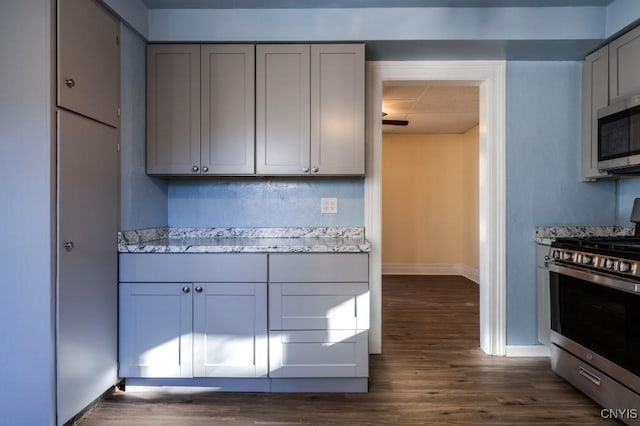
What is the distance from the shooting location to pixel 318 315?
6.97 ft

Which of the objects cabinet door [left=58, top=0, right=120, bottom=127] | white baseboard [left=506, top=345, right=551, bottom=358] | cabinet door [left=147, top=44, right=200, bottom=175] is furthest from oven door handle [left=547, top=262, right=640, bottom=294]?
cabinet door [left=58, top=0, right=120, bottom=127]

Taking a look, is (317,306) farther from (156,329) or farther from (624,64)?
(624,64)

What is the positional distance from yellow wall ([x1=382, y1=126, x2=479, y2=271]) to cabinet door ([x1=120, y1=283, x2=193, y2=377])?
4.56m

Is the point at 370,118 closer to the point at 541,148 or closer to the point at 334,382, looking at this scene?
the point at 541,148

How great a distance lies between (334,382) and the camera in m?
2.19

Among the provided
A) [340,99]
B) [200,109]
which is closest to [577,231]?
[340,99]

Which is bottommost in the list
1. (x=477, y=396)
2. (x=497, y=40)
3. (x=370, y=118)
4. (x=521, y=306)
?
(x=477, y=396)

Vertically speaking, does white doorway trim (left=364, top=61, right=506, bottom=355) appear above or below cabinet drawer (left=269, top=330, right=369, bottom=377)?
above

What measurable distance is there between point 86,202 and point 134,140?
0.58 metres

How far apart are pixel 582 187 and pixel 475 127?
3.29 m

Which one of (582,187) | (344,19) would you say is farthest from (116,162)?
(582,187)

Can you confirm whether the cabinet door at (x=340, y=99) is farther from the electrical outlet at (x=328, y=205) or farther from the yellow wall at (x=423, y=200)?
the yellow wall at (x=423, y=200)

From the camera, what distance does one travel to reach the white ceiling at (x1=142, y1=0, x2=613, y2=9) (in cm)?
233

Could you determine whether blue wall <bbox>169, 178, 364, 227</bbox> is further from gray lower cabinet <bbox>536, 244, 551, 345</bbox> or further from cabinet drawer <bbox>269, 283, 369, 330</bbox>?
gray lower cabinet <bbox>536, 244, 551, 345</bbox>
